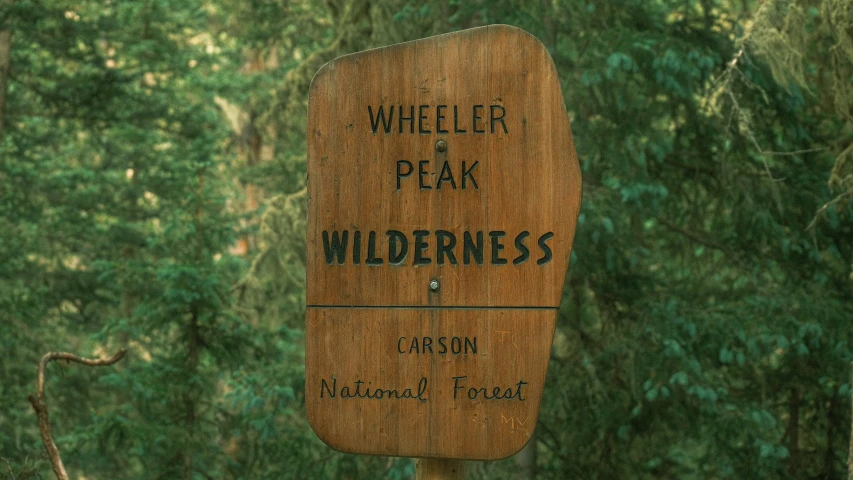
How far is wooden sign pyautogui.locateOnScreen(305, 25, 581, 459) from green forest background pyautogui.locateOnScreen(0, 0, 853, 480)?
3.47 m

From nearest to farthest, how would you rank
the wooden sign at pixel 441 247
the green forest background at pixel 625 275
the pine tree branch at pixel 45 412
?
the wooden sign at pixel 441 247 → the pine tree branch at pixel 45 412 → the green forest background at pixel 625 275

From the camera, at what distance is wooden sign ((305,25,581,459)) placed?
338 centimetres

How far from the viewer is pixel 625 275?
8.67 meters

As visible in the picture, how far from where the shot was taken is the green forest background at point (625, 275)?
24.6ft

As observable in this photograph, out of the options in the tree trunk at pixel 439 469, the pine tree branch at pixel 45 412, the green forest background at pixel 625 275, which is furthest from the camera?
the green forest background at pixel 625 275

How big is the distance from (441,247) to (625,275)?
18.0 feet

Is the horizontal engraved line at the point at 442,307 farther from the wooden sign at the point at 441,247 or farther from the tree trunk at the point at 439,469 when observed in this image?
the tree trunk at the point at 439,469

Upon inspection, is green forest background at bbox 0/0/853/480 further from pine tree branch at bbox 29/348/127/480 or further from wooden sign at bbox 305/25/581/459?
wooden sign at bbox 305/25/581/459

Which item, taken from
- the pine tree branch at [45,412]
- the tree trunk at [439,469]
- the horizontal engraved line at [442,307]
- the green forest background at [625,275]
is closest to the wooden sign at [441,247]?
the horizontal engraved line at [442,307]

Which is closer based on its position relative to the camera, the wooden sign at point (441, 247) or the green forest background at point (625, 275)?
the wooden sign at point (441, 247)

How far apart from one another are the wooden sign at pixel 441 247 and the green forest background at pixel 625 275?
136 inches

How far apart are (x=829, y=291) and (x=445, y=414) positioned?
18.1 feet

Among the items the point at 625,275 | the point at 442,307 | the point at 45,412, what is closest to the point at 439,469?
the point at 442,307

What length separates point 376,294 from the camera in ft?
11.2
